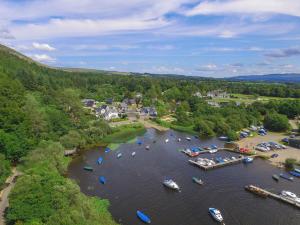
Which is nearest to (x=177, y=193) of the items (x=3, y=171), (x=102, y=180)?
(x=102, y=180)

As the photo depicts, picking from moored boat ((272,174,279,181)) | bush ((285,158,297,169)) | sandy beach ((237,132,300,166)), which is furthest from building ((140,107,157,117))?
moored boat ((272,174,279,181))

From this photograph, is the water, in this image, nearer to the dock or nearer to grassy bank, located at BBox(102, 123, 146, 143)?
the dock

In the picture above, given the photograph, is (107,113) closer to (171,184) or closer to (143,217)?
(171,184)

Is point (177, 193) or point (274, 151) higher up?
point (177, 193)

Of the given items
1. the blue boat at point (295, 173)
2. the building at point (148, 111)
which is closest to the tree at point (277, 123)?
the blue boat at point (295, 173)

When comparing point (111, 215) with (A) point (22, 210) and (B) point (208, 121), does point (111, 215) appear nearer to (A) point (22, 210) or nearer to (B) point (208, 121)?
(A) point (22, 210)

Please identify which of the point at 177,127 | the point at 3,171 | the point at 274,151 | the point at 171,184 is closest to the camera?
the point at 3,171
